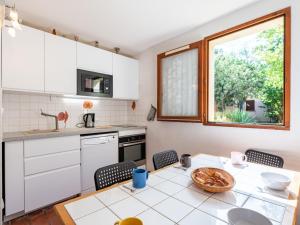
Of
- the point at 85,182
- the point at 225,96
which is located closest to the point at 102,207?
the point at 85,182

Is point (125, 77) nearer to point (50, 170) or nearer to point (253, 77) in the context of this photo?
point (50, 170)

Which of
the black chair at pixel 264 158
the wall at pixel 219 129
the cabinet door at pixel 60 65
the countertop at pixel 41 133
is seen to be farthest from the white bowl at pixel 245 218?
the cabinet door at pixel 60 65

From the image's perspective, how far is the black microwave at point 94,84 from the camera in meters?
2.43

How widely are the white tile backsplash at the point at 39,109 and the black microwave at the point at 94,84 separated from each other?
15.2 inches

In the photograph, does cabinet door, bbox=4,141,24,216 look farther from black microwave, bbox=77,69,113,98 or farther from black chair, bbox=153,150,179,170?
black chair, bbox=153,150,179,170

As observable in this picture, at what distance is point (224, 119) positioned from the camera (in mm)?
2227

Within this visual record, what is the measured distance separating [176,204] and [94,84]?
222 cm

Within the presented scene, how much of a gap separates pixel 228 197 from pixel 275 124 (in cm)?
123

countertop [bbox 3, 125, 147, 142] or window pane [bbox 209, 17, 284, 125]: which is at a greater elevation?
window pane [bbox 209, 17, 284, 125]

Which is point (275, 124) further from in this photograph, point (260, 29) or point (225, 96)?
point (260, 29)

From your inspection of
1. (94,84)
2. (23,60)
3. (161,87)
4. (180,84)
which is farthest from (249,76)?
(23,60)

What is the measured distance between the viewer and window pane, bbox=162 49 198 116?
238 centimetres

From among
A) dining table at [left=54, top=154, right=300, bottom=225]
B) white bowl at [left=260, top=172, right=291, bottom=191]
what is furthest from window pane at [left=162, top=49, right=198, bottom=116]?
dining table at [left=54, top=154, right=300, bottom=225]

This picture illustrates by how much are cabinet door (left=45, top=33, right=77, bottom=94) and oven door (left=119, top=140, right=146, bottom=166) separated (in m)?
1.13
